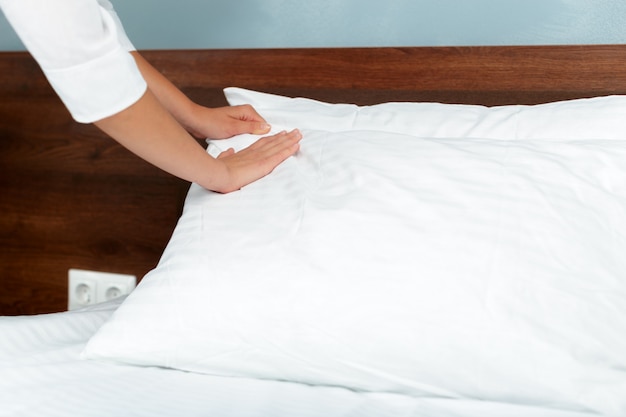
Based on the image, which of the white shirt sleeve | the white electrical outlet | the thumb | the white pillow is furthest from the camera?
the white electrical outlet

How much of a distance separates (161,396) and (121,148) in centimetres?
83

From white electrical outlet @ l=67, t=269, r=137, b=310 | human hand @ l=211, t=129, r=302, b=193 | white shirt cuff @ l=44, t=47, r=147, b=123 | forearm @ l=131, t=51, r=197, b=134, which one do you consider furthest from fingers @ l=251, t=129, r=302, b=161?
white electrical outlet @ l=67, t=269, r=137, b=310

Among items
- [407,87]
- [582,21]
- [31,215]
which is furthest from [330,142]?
[31,215]

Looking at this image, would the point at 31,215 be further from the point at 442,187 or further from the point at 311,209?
the point at 442,187

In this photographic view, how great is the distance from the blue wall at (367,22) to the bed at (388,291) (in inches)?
3.9

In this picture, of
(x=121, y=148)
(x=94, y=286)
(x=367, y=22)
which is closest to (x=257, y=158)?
(x=367, y=22)

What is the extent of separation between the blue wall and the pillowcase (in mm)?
341

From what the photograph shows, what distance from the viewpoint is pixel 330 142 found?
1080mm

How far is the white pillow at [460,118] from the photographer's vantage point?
1062mm

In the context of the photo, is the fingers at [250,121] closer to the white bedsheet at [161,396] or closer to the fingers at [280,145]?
the fingers at [280,145]

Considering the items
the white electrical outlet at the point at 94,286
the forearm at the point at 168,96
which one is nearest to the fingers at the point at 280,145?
the forearm at the point at 168,96

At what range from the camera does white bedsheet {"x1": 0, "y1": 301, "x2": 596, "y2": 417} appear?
0.82 m

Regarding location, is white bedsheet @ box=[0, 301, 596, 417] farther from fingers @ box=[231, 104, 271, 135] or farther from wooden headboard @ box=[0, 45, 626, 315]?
wooden headboard @ box=[0, 45, 626, 315]

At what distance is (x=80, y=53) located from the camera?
84 cm
